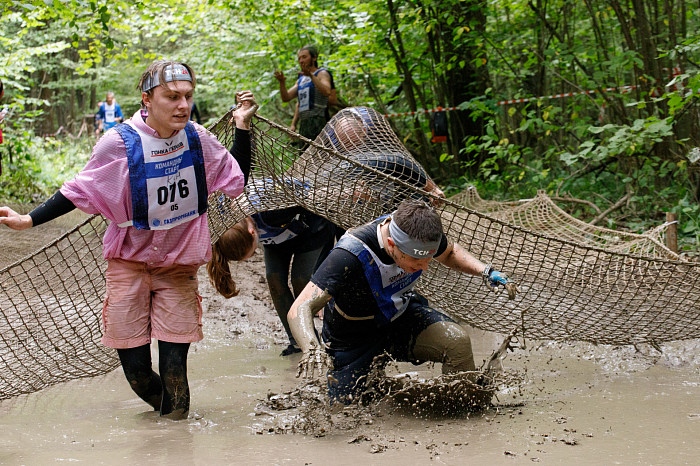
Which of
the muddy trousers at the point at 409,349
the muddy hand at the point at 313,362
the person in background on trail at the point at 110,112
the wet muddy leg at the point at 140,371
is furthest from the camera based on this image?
the person in background on trail at the point at 110,112

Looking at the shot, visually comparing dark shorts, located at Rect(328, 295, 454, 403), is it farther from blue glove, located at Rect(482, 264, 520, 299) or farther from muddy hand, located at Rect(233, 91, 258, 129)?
muddy hand, located at Rect(233, 91, 258, 129)

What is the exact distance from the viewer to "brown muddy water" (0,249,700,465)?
2.46 metres

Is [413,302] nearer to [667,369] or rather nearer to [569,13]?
[667,369]

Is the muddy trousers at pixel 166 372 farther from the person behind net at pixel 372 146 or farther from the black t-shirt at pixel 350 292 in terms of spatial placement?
the person behind net at pixel 372 146

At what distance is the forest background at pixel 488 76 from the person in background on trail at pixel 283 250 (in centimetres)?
278

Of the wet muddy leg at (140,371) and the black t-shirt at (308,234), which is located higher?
the black t-shirt at (308,234)

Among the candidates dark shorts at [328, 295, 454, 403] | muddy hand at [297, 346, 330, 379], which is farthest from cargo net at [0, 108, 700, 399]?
muddy hand at [297, 346, 330, 379]

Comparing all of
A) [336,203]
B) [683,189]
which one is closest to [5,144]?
[336,203]

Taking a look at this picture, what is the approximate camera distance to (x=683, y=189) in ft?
22.3

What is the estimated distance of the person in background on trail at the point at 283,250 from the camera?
401 centimetres

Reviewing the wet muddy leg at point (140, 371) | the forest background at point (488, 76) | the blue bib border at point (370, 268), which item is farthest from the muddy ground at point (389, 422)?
the forest background at point (488, 76)

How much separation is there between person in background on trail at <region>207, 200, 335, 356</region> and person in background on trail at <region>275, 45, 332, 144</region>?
2.82 meters

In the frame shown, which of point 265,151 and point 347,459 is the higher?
point 265,151

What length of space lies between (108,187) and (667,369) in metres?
3.02
